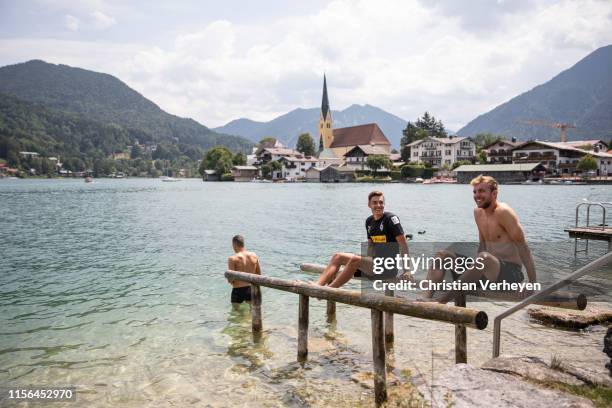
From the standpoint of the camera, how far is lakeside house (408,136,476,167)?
139 metres

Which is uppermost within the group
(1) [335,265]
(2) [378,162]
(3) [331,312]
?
(2) [378,162]

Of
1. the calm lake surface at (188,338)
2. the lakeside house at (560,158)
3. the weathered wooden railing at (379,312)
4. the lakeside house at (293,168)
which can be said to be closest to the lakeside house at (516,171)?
the lakeside house at (560,158)

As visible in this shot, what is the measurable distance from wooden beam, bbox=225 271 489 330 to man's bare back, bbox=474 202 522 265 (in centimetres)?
168

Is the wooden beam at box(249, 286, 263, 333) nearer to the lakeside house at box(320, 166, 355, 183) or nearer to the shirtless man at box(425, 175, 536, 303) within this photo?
the shirtless man at box(425, 175, 536, 303)

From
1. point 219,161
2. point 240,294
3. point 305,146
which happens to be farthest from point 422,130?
point 240,294

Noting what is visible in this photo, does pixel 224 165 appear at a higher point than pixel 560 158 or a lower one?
higher

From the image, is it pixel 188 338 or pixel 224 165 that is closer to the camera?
pixel 188 338

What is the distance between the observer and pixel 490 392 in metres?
5.06

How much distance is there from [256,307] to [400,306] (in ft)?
15.1

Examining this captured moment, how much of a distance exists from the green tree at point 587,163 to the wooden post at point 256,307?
4630 inches

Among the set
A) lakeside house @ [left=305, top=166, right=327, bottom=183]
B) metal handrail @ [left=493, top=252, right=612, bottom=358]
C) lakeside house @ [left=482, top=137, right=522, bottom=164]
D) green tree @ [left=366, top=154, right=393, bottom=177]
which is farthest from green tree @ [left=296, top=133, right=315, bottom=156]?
metal handrail @ [left=493, top=252, right=612, bottom=358]

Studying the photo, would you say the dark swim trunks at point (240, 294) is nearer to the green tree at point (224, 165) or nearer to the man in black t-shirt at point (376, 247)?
the man in black t-shirt at point (376, 247)

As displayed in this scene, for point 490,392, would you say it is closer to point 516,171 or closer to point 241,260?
point 241,260

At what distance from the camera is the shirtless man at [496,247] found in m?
6.51
